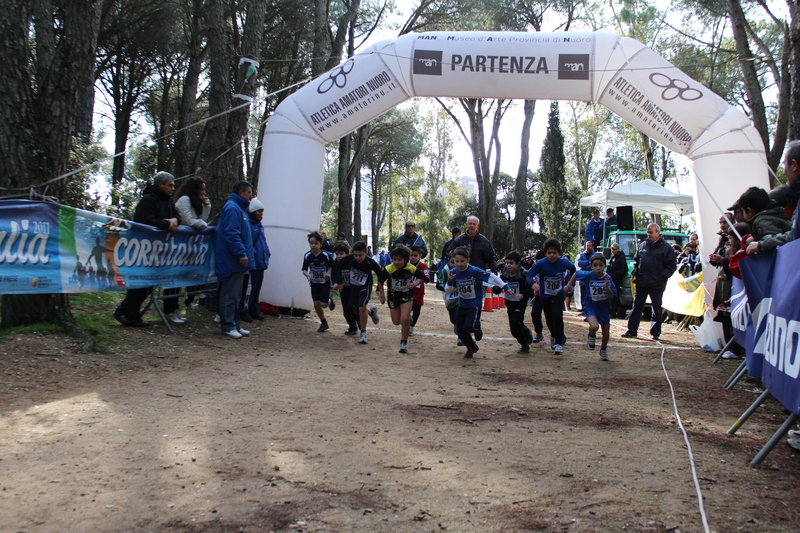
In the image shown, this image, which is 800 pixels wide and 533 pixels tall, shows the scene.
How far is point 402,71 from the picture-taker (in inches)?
385

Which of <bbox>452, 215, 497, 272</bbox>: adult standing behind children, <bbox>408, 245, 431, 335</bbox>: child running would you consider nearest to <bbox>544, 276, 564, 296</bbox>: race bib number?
<bbox>452, 215, 497, 272</bbox>: adult standing behind children

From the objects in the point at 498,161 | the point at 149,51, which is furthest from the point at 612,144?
the point at 149,51

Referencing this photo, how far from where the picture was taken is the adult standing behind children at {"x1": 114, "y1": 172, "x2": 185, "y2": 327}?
284 inches

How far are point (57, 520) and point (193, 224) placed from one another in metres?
5.78

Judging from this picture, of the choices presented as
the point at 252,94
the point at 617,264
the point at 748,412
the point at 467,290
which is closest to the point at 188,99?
the point at 252,94

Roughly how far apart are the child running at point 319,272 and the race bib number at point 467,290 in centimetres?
245

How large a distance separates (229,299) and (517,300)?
161 inches

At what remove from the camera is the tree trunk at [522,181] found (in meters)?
25.7

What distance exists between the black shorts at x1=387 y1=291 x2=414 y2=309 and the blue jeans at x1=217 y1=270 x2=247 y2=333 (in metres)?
2.10

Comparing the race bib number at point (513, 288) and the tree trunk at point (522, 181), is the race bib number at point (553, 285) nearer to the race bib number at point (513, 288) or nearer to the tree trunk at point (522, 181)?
the race bib number at point (513, 288)

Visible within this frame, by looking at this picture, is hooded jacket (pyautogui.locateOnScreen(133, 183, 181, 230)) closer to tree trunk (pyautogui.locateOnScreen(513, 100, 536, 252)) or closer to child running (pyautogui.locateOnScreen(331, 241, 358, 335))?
child running (pyautogui.locateOnScreen(331, 241, 358, 335))

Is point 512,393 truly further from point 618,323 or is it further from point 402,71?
point 618,323

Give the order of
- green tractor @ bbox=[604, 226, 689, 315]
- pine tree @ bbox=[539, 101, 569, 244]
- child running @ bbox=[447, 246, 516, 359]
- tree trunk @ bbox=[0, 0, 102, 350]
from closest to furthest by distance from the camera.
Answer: tree trunk @ bbox=[0, 0, 102, 350]
child running @ bbox=[447, 246, 516, 359]
green tractor @ bbox=[604, 226, 689, 315]
pine tree @ bbox=[539, 101, 569, 244]

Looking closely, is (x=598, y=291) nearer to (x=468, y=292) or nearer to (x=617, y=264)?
(x=468, y=292)
